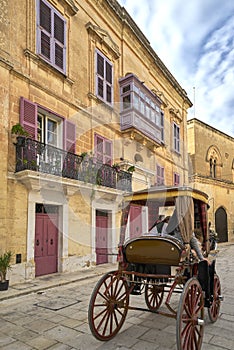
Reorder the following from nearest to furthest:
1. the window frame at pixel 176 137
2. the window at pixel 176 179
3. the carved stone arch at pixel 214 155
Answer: the window at pixel 176 179, the window frame at pixel 176 137, the carved stone arch at pixel 214 155

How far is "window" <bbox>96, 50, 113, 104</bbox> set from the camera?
502 inches

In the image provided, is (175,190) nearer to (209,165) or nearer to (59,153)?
(59,153)

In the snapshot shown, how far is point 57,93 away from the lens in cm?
1041

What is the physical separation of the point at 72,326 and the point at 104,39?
38.8 ft

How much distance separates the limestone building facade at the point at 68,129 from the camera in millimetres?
8609

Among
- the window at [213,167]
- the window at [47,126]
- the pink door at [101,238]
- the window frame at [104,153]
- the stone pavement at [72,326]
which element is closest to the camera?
the stone pavement at [72,326]

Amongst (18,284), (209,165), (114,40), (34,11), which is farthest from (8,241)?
(209,165)

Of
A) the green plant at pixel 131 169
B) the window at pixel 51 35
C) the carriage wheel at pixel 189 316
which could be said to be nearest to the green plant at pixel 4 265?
the carriage wheel at pixel 189 316

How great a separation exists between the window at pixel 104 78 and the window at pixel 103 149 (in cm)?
180

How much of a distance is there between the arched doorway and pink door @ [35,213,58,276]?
18966 mm

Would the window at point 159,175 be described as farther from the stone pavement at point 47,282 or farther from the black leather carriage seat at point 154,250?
the black leather carriage seat at point 154,250

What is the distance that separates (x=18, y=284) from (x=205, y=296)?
5.38 m

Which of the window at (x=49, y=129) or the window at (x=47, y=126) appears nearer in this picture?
the window at (x=47, y=126)

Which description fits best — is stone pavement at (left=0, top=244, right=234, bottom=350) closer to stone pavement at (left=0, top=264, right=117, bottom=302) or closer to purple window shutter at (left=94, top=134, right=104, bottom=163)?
stone pavement at (left=0, top=264, right=117, bottom=302)
